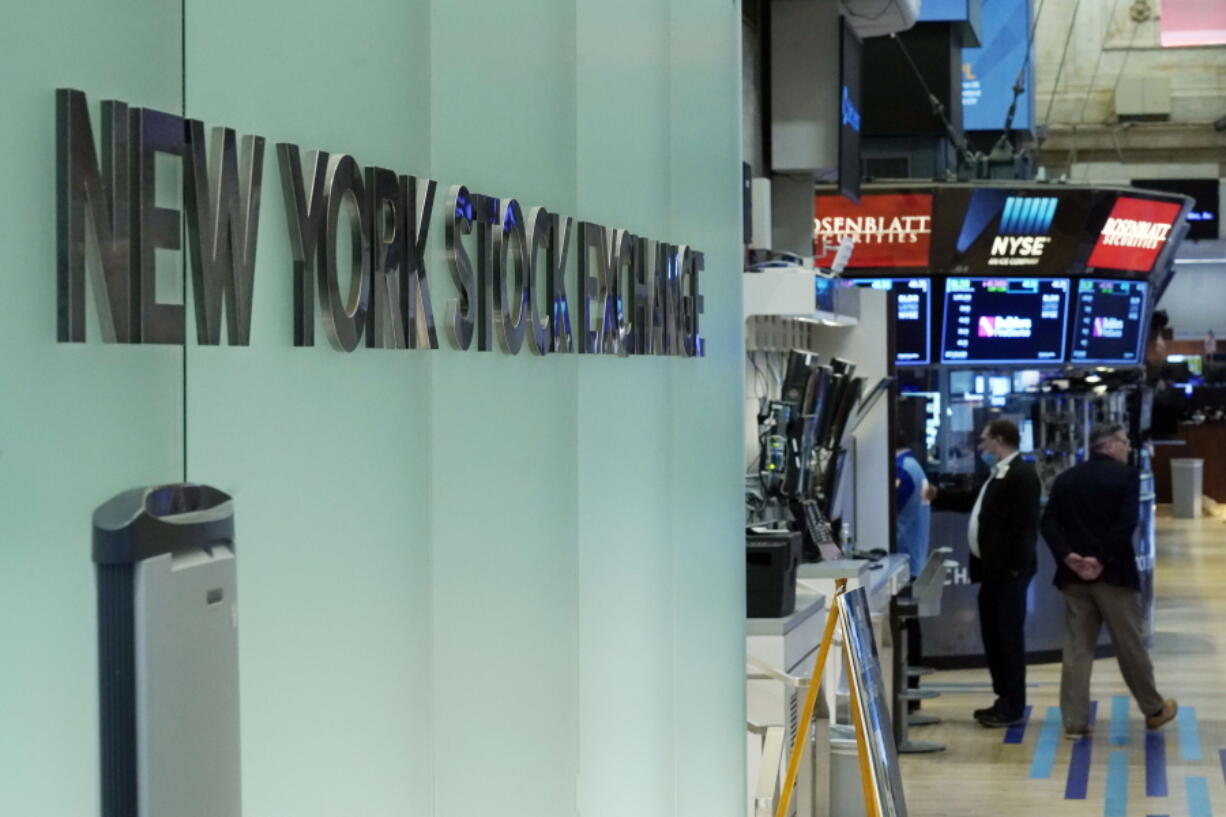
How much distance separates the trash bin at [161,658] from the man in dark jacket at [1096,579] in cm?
829

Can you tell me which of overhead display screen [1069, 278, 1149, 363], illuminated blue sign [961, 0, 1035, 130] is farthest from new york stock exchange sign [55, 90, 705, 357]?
illuminated blue sign [961, 0, 1035, 130]

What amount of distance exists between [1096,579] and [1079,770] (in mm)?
1249

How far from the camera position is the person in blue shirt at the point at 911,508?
11375mm

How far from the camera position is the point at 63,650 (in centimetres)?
135

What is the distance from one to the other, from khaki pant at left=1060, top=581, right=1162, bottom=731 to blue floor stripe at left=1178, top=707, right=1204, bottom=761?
216 millimetres

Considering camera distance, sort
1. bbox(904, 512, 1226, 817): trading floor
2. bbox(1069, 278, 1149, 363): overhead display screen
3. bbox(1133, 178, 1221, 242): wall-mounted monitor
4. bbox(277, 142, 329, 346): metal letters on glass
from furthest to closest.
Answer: bbox(1133, 178, 1221, 242): wall-mounted monitor
bbox(1069, 278, 1149, 363): overhead display screen
bbox(904, 512, 1226, 817): trading floor
bbox(277, 142, 329, 346): metal letters on glass

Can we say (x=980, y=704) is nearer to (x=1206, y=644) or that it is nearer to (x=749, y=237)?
(x=1206, y=644)

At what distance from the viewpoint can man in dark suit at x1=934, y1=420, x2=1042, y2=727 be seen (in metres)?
9.78

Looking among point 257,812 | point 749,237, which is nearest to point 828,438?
point 749,237

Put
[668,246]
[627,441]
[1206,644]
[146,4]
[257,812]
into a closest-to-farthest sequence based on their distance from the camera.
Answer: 1. [146,4]
2. [257,812]
3. [627,441]
4. [668,246]
5. [1206,644]

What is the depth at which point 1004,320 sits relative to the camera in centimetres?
1301

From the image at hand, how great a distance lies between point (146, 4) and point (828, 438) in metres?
7.36

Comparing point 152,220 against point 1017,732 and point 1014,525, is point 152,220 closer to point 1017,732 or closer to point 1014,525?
point 1017,732

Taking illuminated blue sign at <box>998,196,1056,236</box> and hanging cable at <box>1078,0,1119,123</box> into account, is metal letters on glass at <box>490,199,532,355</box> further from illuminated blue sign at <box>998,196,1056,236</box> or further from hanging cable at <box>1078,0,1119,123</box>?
hanging cable at <box>1078,0,1119,123</box>
